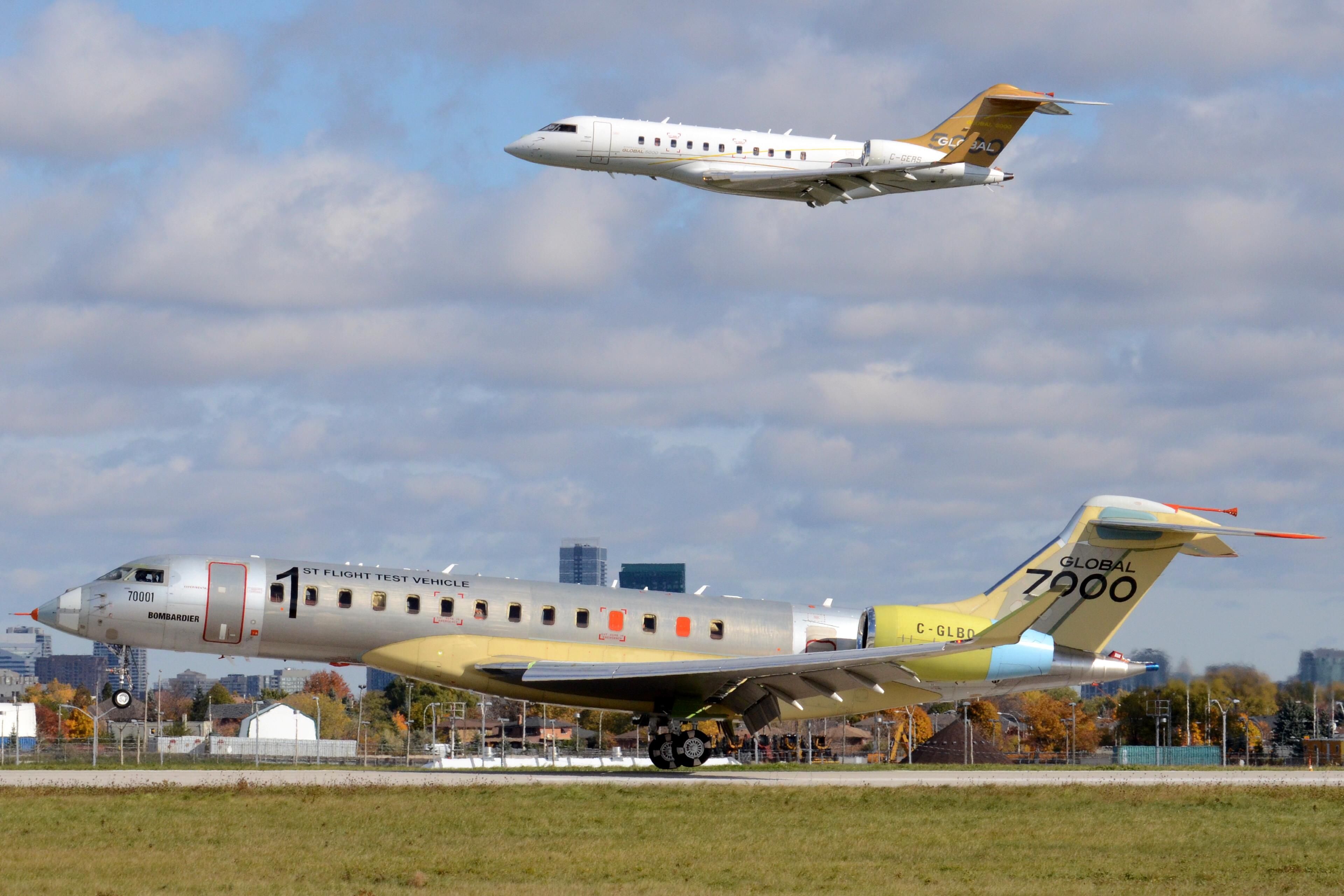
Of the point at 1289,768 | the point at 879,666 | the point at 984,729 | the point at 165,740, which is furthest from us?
the point at 984,729

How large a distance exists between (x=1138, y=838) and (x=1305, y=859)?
232 cm

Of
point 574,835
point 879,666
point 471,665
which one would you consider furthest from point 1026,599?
point 574,835

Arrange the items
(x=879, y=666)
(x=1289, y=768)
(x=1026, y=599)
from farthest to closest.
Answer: (x=1289, y=768)
(x=1026, y=599)
(x=879, y=666)

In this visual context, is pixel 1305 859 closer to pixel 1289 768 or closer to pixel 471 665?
pixel 471 665

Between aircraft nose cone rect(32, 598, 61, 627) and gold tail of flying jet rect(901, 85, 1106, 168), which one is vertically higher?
gold tail of flying jet rect(901, 85, 1106, 168)

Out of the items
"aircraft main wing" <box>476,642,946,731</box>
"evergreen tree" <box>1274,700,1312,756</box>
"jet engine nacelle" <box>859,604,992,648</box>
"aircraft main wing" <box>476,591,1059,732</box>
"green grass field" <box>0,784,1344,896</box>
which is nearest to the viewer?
"green grass field" <box>0,784,1344,896</box>

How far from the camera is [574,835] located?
19.6 meters

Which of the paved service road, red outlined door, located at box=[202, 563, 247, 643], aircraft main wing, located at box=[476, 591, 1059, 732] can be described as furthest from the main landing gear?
red outlined door, located at box=[202, 563, 247, 643]

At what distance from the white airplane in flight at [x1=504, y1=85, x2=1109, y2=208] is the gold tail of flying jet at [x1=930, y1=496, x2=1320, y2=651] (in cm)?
1333

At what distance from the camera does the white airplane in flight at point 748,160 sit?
42969mm

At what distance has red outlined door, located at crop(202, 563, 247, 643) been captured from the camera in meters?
30.4

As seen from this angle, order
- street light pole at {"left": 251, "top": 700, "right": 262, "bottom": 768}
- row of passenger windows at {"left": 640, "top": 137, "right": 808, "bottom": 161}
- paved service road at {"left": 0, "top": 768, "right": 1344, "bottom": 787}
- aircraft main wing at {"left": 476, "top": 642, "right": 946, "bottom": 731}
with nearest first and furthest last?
1. paved service road at {"left": 0, "top": 768, "right": 1344, "bottom": 787}
2. aircraft main wing at {"left": 476, "top": 642, "right": 946, "bottom": 731}
3. street light pole at {"left": 251, "top": 700, "right": 262, "bottom": 768}
4. row of passenger windows at {"left": 640, "top": 137, "right": 808, "bottom": 161}

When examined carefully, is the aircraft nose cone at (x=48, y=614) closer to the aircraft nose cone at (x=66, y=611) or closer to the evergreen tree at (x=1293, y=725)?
the aircraft nose cone at (x=66, y=611)

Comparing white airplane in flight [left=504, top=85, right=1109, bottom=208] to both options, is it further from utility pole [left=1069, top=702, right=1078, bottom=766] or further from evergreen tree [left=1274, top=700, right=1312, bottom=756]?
utility pole [left=1069, top=702, right=1078, bottom=766]
